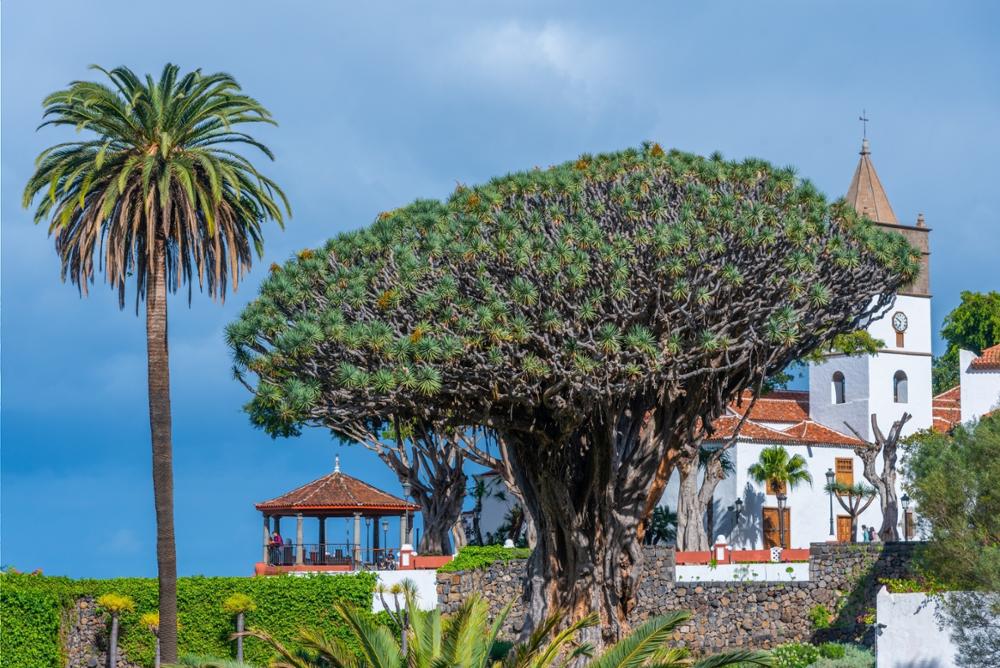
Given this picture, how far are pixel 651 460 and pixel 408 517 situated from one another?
20975 millimetres

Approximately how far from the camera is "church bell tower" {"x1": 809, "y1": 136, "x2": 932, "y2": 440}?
197ft

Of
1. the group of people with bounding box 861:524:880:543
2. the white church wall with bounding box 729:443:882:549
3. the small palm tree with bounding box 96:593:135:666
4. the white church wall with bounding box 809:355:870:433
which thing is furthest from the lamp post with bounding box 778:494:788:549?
the small palm tree with bounding box 96:593:135:666

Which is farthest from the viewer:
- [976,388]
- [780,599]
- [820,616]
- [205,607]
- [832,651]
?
[976,388]

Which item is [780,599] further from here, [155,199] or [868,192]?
[868,192]

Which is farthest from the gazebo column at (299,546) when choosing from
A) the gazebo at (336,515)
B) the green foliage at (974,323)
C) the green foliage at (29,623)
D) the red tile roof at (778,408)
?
the green foliage at (974,323)

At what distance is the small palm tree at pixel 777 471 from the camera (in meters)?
55.2

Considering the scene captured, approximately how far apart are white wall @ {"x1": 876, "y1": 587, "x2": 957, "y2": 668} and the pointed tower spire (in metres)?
35.1

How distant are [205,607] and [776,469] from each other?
26627mm

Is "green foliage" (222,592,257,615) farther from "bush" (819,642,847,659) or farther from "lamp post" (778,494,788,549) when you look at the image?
"lamp post" (778,494,788,549)

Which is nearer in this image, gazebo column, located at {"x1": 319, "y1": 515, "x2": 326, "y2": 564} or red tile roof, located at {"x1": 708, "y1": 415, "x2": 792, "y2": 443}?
gazebo column, located at {"x1": 319, "y1": 515, "x2": 326, "y2": 564}

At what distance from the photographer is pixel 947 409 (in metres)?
66.1

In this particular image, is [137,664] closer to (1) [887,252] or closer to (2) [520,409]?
(2) [520,409]

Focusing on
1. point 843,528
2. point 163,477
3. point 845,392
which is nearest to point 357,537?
point 163,477

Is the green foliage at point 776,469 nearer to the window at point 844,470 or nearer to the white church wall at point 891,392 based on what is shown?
the window at point 844,470
